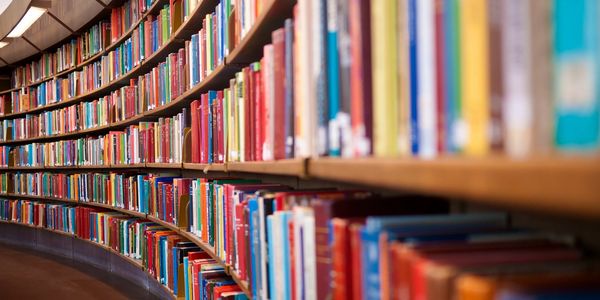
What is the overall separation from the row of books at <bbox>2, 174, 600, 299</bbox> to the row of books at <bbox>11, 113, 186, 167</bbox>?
72.1 inches

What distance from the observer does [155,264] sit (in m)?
3.77

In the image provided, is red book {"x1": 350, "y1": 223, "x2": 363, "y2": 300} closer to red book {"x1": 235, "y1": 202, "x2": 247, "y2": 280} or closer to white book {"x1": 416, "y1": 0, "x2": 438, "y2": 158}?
white book {"x1": 416, "y1": 0, "x2": 438, "y2": 158}

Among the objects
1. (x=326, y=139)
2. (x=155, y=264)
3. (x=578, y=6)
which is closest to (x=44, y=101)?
(x=155, y=264)

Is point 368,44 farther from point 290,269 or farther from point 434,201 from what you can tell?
point 290,269

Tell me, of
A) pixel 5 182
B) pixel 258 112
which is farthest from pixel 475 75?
pixel 5 182

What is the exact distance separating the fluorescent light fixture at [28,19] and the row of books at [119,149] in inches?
47.3

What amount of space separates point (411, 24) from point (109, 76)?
4.85m

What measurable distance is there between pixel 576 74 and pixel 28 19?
5886mm

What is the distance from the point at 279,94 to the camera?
1.51 meters

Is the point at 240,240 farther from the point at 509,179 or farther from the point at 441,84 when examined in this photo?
the point at 509,179

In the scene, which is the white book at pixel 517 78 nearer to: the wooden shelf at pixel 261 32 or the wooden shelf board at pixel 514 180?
the wooden shelf board at pixel 514 180

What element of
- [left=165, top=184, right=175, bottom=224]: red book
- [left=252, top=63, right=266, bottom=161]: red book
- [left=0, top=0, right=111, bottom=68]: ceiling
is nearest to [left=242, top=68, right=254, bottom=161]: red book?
[left=252, top=63, right=266, bottom=161]: red book

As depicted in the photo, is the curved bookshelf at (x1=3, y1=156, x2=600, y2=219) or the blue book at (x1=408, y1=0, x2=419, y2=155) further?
the blue book at (x1=408, y1=0, x2=419, y2=155)

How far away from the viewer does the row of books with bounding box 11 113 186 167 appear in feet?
11.4
